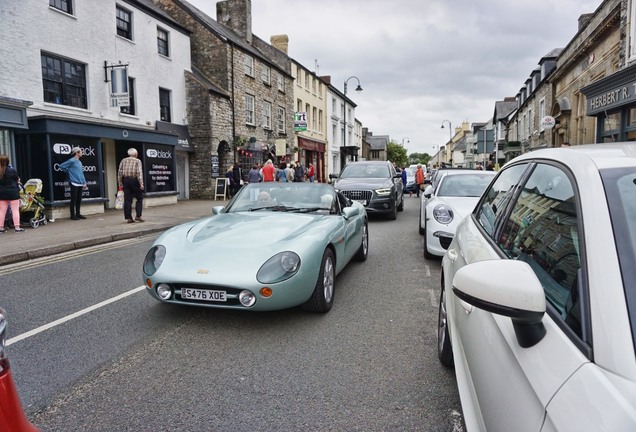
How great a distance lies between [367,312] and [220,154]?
19577 mm

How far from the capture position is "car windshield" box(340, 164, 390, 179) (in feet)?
43.6

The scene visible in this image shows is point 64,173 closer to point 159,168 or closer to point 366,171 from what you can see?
point 159,168

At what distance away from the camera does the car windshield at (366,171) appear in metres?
13.3

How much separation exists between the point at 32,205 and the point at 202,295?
9.85 metres

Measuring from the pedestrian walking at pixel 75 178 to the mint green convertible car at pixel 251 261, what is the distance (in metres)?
8.80

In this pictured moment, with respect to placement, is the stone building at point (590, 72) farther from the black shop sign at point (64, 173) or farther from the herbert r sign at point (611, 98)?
the black shop sign at point (64, 173)

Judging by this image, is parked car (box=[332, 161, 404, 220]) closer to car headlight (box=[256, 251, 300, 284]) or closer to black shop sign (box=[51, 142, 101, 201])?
car headlight (box=[256, 251, 300, 284])

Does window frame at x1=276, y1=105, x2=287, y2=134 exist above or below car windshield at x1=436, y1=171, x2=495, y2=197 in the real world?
above

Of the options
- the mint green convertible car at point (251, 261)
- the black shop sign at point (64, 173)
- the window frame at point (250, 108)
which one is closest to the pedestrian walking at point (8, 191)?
the black shop sign at point (64, 173)

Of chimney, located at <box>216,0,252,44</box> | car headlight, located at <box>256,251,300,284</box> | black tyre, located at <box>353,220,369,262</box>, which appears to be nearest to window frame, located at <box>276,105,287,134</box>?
chimney, located at <box>216,0,252,44</box>

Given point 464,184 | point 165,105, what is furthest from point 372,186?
point 165,105

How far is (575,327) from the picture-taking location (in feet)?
4.02

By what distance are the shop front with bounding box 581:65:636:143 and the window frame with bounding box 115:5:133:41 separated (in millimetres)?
16758

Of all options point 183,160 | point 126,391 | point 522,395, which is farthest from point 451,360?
point 183,160
